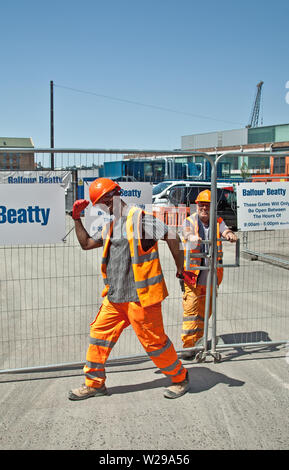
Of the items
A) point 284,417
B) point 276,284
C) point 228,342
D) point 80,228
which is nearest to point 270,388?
point 284,417

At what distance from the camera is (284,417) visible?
138 inches

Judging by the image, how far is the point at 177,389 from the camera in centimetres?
386

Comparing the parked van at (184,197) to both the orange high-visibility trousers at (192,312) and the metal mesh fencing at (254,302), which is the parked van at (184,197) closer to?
the metal mesh fencing at (254,302)

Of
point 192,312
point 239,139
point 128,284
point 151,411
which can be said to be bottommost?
point 151,411

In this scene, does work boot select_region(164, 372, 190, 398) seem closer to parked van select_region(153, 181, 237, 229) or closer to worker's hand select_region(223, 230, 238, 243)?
worker's hand select_region(223, 230, 238, 243)

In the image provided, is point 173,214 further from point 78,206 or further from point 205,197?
point 78,206

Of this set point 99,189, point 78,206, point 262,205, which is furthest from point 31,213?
point 262,205

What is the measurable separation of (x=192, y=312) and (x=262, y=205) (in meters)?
1.55

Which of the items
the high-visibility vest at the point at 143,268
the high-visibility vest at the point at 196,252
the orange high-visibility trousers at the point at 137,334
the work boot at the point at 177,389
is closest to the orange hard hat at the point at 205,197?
the high-visibility vest at the point at 196,252

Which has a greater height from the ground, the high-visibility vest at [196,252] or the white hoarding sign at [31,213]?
the white hoarding sign at [31,213]

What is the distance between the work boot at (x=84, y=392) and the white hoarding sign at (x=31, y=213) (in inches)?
57.7

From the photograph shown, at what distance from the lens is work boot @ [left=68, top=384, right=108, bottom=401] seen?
3781mm

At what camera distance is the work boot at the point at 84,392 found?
149 inches

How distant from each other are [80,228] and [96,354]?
1.11 metres
